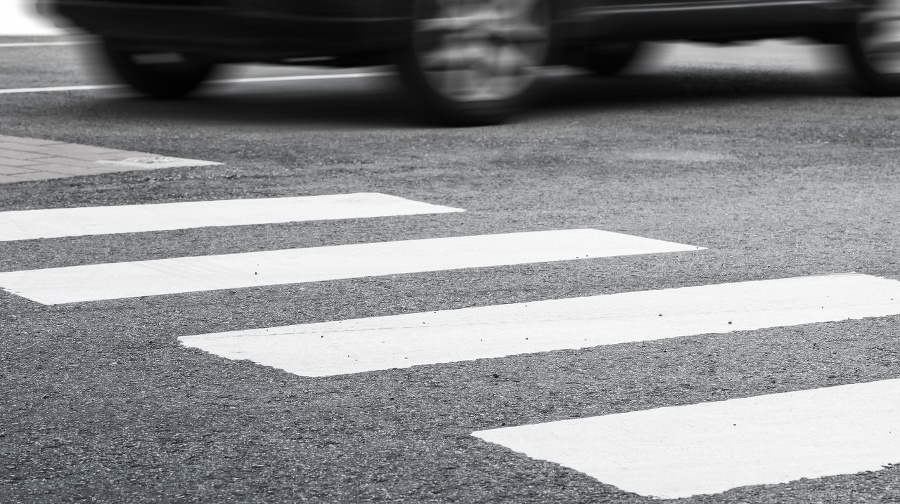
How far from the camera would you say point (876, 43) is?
9.81m

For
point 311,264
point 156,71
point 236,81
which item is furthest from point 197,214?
point 236,81

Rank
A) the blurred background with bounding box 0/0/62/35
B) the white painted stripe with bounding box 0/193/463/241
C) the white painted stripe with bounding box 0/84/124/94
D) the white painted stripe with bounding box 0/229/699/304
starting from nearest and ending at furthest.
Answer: the white painted stripe with bounding box 0/229/699/304
the white painted stripe with bounding box 0/193/463/241
the white painted stripe with bounding box 0/84/124/94
the blurred background with bounding box 0/0/62/35

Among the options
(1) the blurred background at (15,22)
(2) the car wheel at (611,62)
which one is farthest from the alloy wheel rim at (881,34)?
(1) the blurred background at (15,22)

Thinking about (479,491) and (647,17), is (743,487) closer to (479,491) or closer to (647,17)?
(479,491)

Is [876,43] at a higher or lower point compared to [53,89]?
higher

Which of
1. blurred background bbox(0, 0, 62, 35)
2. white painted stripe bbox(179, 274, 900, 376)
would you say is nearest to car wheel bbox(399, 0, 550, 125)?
white painted stripe bbox(179, 274, 900, 376)

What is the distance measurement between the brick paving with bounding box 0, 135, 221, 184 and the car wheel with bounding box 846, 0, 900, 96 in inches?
179

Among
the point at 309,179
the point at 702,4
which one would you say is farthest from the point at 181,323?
the point at 702,4

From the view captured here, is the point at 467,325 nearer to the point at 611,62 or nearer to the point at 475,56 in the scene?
the point at 475,56

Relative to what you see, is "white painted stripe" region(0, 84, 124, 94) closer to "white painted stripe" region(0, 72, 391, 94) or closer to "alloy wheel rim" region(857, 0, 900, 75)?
"white painted stripe" region(0, 72, 391, 94)

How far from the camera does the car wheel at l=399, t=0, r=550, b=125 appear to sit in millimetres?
8039

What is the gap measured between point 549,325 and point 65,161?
3.52 metres

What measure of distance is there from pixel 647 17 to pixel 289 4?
7.06ft

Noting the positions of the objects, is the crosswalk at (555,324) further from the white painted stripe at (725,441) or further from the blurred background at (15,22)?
the blurred background at (15,22)
